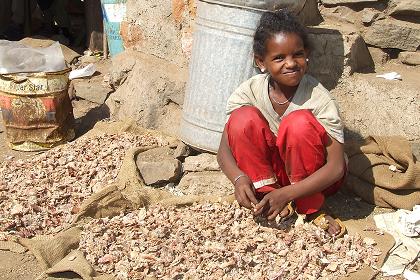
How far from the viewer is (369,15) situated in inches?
167

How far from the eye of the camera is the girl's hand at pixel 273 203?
9.81 ft

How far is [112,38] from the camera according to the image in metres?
6.29

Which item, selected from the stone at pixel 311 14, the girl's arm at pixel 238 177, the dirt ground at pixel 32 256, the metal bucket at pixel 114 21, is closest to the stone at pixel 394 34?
the stone at pixel 311 14

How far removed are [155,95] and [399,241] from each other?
2.22 meters

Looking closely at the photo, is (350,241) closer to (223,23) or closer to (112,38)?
(223,23)

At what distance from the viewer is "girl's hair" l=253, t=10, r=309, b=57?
3082mm

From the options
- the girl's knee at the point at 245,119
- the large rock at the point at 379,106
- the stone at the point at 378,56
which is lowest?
the large rock at the point at 379,106

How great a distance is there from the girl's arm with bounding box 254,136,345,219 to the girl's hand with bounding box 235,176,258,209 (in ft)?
0.20

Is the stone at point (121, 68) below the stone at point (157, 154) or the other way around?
the other way around

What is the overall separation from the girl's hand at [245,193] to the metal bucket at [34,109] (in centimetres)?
219

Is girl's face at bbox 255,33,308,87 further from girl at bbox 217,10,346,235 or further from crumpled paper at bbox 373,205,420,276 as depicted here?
crumpled paper at bbox 373,205,420,276

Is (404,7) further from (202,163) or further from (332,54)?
(202,163)

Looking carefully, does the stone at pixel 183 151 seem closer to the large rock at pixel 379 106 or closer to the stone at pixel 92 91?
the large rock at pixel 379 106

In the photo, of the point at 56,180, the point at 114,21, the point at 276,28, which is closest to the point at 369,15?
the point at 276,28
